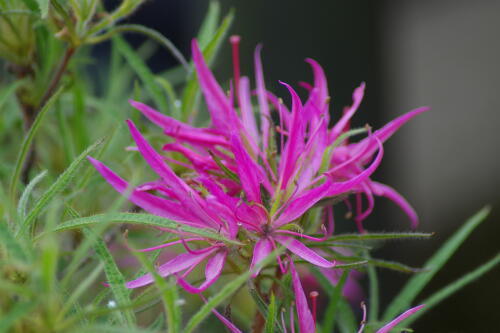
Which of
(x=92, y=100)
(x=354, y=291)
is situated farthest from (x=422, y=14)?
(x=92, y=100)

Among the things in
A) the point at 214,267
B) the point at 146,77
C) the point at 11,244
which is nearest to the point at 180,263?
the point at 214,267

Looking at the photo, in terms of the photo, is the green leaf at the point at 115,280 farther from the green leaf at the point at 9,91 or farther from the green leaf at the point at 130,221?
the green leaf at the point at 9,91

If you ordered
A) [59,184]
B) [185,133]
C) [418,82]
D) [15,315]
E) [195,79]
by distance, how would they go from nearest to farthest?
[15,315] → [59,184] → [185,133] → [195,79] → [418,82]

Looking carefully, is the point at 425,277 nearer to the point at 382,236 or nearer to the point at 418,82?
the point at 382,236

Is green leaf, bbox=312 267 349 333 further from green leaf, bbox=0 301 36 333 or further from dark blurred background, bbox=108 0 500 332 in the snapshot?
dark blurred background, bbox=108 0 500 332

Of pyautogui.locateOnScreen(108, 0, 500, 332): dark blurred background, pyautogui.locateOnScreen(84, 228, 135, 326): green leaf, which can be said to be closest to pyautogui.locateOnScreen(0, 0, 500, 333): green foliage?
pyautogui.locateOnScreen(84, 228, 135, 326): green leaf
